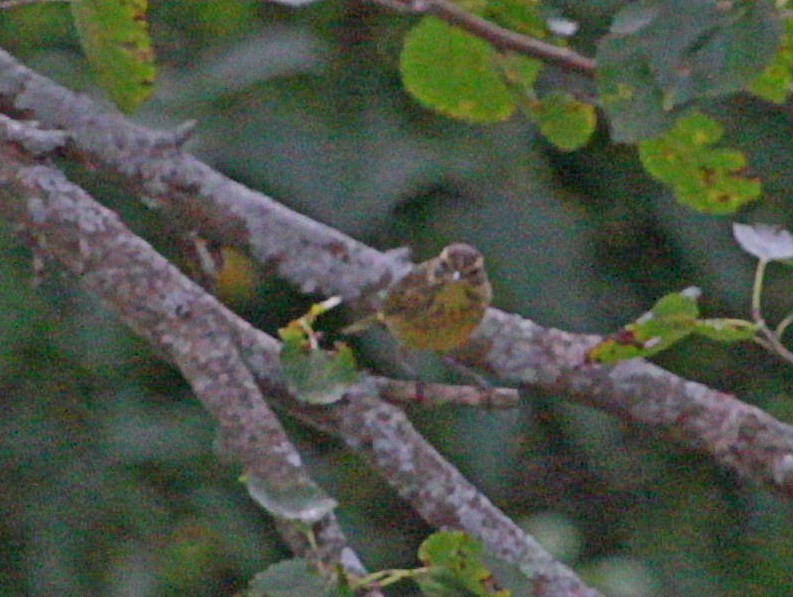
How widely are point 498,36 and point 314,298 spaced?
73cm

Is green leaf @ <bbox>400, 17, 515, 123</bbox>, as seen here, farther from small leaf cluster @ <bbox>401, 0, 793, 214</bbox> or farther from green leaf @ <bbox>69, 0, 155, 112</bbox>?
green leaf @ <bbox>69, 0, 155, 112</bbox>

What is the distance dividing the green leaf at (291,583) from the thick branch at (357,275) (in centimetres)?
28

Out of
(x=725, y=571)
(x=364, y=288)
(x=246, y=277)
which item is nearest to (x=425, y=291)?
(x=364, y=288)

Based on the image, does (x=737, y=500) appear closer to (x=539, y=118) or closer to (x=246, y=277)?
(x=246, y=277)

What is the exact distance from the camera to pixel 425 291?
3.17 feet

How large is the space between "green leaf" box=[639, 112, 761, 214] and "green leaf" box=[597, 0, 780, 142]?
10 cm

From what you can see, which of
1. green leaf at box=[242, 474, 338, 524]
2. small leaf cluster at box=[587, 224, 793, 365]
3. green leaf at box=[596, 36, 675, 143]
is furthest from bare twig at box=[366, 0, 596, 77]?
green leaf at box=[242, 474, 338, 524]

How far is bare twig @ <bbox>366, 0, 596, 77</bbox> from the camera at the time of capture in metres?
0.90

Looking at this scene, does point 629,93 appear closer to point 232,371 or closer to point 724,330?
point 724,330

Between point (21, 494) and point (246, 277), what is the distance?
0.34m

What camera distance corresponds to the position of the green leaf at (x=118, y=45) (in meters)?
0.94

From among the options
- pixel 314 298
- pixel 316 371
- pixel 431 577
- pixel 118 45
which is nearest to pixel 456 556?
pixel 431 577

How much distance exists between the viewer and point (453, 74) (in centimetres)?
98

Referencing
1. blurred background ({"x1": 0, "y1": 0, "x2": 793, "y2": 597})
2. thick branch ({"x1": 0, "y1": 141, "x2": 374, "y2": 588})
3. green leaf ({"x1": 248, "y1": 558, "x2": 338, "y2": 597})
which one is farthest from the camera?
blurred background ({"x1": 0, "y1": 0, "x2": 793, "y2": 597})
